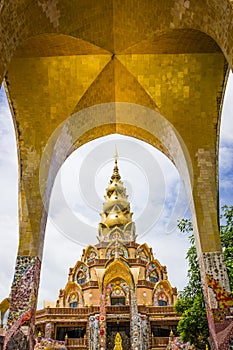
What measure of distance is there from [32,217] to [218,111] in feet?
18.1

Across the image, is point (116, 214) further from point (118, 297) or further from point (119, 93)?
point (119, 93)

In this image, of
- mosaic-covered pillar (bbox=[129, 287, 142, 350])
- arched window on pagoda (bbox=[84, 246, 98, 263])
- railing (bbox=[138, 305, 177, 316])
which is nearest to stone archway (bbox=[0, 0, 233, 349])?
mosaic-covered pillar (bbox=[129, 287, 142, 350])

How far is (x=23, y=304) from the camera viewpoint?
802cm

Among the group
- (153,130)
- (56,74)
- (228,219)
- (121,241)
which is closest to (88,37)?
(56,74)

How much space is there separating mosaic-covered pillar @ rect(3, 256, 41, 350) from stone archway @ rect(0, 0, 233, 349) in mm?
23

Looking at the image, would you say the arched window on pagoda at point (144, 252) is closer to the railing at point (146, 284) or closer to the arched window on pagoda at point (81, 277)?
the railing at point (146, 284)

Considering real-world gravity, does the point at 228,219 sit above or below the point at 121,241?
below

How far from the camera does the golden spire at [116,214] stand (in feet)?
105

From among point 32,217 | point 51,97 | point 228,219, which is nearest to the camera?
point 32,217

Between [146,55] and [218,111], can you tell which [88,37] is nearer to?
[146,55]

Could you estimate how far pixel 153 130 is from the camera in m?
10.6

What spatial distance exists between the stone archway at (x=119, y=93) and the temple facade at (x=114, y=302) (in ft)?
49.1

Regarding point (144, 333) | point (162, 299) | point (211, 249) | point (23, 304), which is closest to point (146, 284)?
point (162, 299)

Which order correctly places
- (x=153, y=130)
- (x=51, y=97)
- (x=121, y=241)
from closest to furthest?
(x=51, y=97) → (x=153, y=130) → (x=121, y=241)
